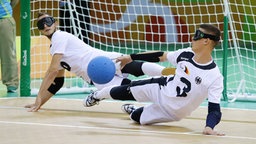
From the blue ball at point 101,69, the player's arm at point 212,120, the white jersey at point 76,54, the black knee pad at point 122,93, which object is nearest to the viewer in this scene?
the player's arm at point 212,120

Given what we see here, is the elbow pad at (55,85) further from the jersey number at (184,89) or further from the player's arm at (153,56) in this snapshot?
the jersey number at (184,89)

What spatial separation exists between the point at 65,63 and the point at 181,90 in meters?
1.88

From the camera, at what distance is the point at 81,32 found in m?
10.5

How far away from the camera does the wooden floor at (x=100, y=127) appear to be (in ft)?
18.3

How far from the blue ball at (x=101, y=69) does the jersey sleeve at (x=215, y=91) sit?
1.33 meters

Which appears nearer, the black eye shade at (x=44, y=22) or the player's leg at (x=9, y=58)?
the black eye shade at (x=44, y=22)

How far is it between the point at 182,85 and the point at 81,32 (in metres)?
4.47

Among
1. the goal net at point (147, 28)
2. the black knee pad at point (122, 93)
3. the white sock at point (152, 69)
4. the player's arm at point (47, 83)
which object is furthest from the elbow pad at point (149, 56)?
the goal net at point (147, 28)

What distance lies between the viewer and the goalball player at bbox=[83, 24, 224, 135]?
19.9ft

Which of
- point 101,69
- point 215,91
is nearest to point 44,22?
point 101,69

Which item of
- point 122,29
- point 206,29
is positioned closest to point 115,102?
point 206,29

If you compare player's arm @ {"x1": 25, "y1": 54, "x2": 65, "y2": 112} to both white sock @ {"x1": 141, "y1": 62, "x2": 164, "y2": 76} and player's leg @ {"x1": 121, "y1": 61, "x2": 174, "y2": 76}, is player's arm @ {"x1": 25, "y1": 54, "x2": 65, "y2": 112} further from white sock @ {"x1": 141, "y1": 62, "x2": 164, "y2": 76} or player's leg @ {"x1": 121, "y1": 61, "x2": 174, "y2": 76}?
white sock @ {"x1": 141, "y1": 62, "x2": 164, "y2": 76}

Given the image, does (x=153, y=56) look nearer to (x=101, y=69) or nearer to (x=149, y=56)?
(x=149, y=56)

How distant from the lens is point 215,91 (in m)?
6.04
